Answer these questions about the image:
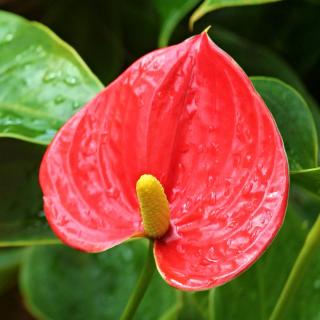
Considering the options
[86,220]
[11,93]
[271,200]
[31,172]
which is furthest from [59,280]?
[271,200]

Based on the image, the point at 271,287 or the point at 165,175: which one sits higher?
the point at 165,175

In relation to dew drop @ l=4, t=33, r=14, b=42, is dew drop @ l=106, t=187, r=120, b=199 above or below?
below

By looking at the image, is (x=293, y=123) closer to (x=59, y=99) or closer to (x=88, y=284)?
(x=59, y=99)

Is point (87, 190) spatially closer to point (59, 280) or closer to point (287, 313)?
point (287, 313)

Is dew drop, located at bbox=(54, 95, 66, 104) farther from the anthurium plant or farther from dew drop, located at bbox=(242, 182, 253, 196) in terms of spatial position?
dew drop, located at bbox=(242, 182, 253, 196)

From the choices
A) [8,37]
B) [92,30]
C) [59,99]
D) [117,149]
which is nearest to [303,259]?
[117,149]

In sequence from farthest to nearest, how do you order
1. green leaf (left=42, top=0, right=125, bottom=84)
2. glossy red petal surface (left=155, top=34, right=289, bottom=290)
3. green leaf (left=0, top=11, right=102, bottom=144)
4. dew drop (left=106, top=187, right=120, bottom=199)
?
green leaf (left=42, top=0, right=125, bottom=84), green leaf (left=0, top=11, right=102, bottom=144), dew drop (left=106, top=187, right=120, bottom=199), glossy red petal surface (left=155, top=34, right=289, bottom=290)

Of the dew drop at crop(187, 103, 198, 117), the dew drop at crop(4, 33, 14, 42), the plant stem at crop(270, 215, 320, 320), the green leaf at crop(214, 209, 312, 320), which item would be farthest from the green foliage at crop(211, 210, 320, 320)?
the dew drop at crop(4, 33, 14, 42)
